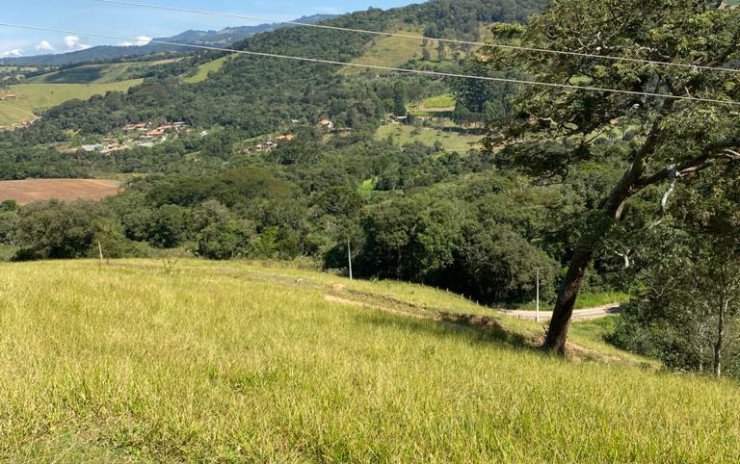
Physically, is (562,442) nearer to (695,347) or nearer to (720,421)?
(720,421)

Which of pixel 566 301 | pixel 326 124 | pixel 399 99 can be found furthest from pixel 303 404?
pixel 399 99

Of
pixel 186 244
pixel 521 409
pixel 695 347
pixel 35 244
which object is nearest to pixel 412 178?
pixel 186 244

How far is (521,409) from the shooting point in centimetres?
356

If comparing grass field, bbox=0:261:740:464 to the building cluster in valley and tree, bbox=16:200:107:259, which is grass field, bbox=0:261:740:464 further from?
the building cluster in valley

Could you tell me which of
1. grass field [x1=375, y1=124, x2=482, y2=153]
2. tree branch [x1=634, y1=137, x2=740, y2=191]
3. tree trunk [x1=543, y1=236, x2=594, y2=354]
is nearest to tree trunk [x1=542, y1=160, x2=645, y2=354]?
tree trunk [x1=543, y1=236, x2=594, y2=354]

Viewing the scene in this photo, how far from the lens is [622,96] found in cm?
901

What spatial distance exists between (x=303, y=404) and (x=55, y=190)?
104046mm

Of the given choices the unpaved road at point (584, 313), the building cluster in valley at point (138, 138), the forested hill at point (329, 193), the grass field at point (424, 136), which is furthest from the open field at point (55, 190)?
the grass field at point (424, 136)

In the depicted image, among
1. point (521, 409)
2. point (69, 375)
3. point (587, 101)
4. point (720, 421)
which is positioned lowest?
point (720, 421)

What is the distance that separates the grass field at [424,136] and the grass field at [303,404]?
128159 millimetres

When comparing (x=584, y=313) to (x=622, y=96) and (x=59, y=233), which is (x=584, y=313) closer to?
(x=622, y=96)

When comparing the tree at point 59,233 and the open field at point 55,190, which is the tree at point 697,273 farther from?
the open field at point 55,190

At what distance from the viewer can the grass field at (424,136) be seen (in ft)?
460

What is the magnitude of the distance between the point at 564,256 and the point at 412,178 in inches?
2090
